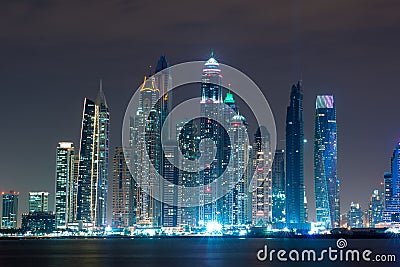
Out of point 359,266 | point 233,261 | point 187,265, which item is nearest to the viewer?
point 359,266

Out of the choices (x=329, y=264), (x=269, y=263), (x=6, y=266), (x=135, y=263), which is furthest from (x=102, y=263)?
(x=329, y=264)

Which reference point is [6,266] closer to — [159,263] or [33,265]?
[33,265]

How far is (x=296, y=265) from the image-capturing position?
88.2m

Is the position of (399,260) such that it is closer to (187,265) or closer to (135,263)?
(187,265)

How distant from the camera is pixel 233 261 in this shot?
103 metres

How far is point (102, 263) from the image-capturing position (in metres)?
100

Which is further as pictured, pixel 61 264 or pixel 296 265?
pixel 61 264

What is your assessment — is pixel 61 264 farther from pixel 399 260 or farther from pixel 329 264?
pixel 399 260

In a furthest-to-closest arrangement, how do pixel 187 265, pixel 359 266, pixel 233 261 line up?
pixel 233 261 < pixel 187 265 < pixel 359 266

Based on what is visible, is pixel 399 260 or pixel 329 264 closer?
pixel 329 264

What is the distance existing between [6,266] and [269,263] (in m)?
30.6

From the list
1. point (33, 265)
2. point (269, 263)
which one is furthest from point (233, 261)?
point (33, 265)

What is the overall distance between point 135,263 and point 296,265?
2147 cm

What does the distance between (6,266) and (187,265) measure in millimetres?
21134
